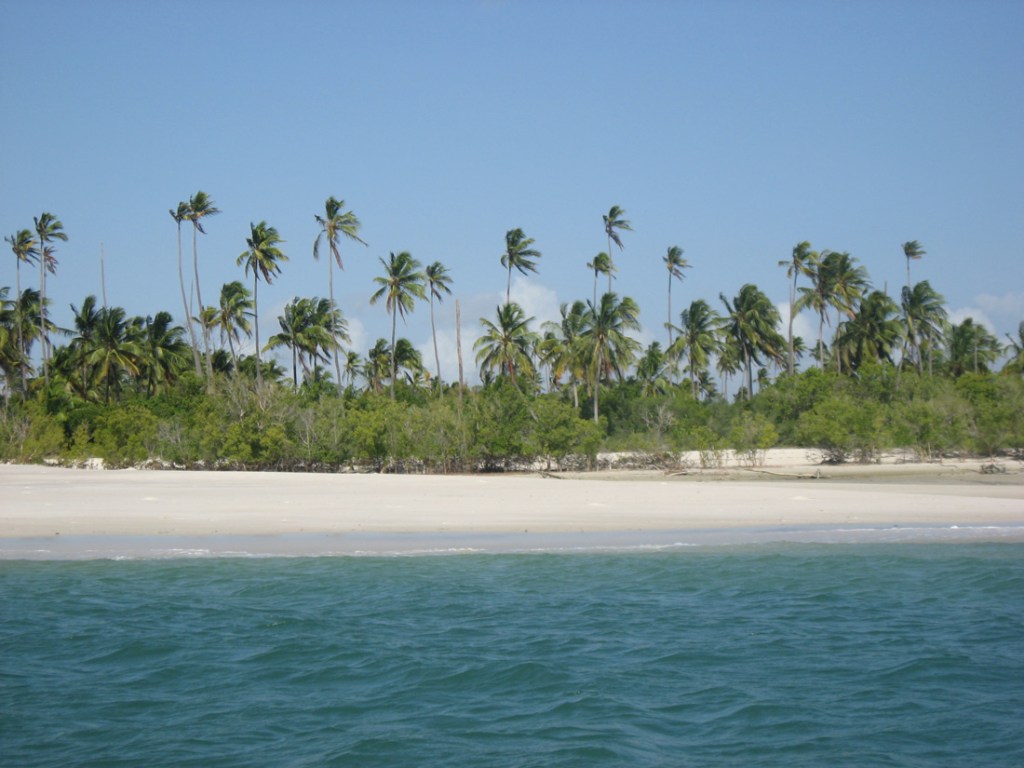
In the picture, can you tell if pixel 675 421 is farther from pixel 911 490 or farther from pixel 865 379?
pixel 911 490

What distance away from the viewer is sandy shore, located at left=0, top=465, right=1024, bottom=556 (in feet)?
61.2

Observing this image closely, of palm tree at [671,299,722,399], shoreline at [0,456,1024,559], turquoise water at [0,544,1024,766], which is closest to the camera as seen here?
turquoise water at [0,544,1024,766]

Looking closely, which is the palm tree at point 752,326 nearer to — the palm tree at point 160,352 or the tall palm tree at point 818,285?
the tall palm tree at point 818,285

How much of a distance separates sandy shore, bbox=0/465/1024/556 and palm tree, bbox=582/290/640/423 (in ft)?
76.2

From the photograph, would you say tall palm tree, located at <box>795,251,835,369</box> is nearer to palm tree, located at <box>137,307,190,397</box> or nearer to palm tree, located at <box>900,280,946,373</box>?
palm tree, located at <box>900,280,946,373</box>

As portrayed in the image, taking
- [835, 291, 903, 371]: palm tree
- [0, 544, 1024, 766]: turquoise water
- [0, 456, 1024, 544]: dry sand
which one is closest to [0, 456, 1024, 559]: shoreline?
[0, 456, 1024, 544]: dry sand

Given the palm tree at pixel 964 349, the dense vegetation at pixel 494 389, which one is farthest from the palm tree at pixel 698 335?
the palm tree at pixel 964 349

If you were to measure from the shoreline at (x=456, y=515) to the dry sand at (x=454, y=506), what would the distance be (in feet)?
0.14

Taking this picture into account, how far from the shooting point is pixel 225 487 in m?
25.2

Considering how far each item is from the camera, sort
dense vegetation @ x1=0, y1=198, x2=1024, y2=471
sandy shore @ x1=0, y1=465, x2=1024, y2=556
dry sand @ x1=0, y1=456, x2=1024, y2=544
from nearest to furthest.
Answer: sandy shore @ x1=0, y1=465, x2=1024, y2=556 < dry sand @ x1=0, y1=456, x2=1024, y2=544 < dense vegetation @ x1=0, y1=198, x2=1024, y2=471

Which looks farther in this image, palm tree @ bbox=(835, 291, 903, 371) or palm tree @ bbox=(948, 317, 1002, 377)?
palm tree @ bbox=(948, 317, 1002, 377)

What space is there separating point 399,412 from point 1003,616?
2655 centimetres

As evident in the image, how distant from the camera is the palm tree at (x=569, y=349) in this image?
171 feet

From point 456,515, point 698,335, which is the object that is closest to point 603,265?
point 698,335
